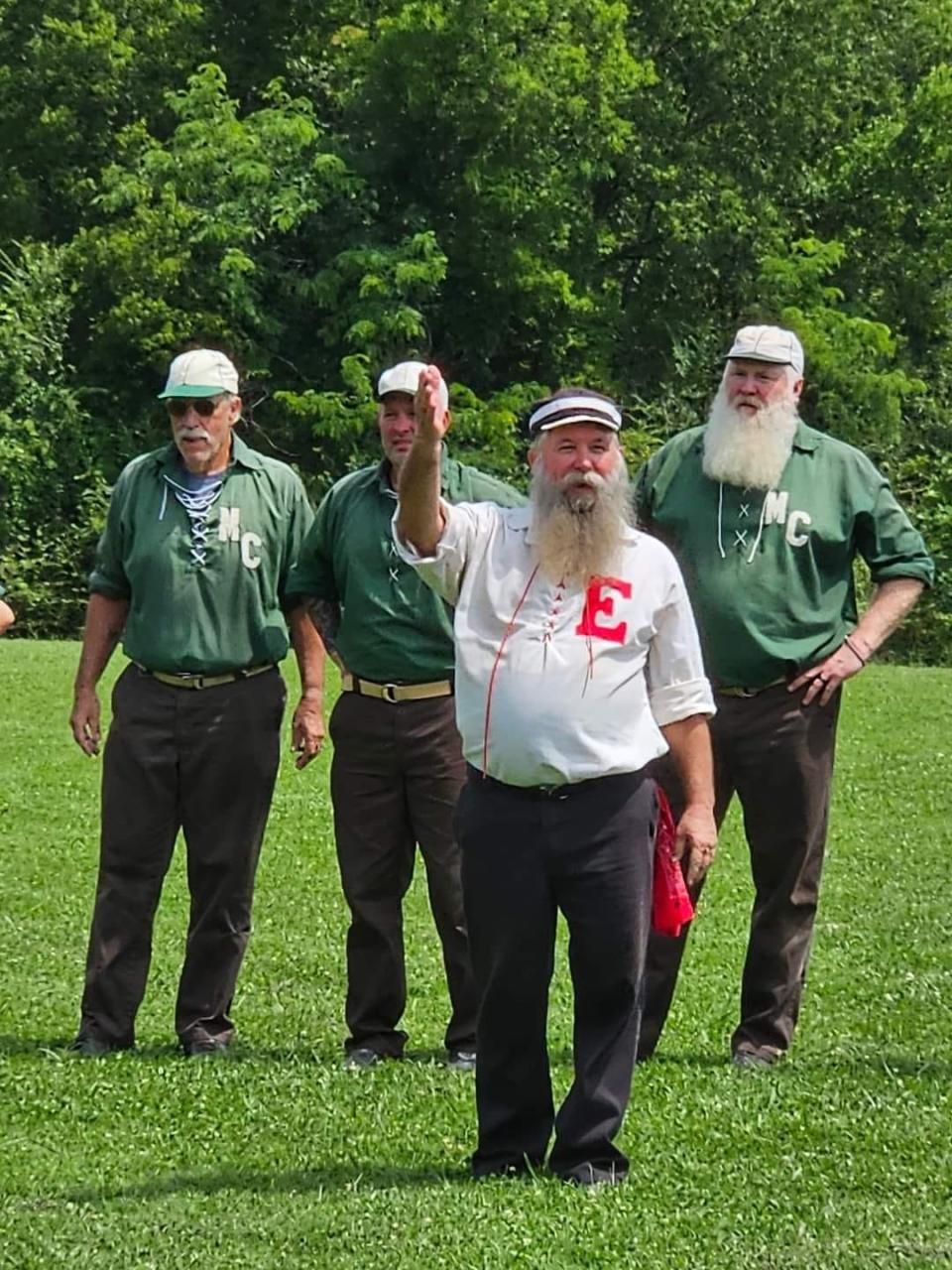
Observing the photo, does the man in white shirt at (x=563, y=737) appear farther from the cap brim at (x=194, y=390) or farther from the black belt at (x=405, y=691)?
the cap brim at (x=194, y=390)

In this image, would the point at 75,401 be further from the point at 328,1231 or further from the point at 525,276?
the point at 328,1231

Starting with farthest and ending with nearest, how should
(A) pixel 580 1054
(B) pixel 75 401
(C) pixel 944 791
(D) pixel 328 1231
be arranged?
(B) pixel 75 401, (C) pixel 944 791, (A) pixel 580 1054, (D) pixel 328 1231

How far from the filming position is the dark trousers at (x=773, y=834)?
23.6ft

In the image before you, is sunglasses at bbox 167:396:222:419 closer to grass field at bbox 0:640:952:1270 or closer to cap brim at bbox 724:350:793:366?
cap brim at bbox 724:350:793:366

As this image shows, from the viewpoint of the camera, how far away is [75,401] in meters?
35.6

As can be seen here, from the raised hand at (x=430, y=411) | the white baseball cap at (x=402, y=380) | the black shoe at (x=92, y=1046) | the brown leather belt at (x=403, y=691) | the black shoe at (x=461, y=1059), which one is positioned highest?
the white baseball cap at (x=402, y=380)

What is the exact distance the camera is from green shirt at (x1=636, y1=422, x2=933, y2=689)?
7102 mm

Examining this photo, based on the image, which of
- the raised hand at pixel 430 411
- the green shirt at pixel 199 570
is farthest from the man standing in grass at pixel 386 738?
the raised hand at pixel 430 411

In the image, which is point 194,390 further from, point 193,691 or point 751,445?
point 751,445

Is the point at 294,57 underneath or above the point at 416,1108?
above

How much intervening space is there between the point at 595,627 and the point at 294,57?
118 feet

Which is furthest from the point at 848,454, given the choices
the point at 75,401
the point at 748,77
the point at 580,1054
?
the point at 748,77

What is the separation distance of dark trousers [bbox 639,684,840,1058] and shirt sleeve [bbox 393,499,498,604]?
1700 mm

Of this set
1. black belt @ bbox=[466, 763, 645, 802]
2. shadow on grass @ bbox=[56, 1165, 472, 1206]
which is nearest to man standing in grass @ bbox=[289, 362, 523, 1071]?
shadow on grass @ bbox=[56, 1165, 472, 1206]
